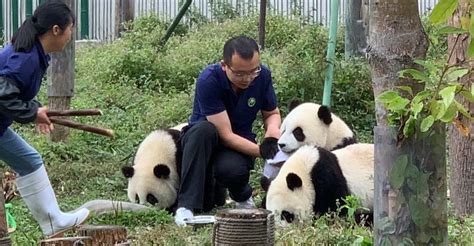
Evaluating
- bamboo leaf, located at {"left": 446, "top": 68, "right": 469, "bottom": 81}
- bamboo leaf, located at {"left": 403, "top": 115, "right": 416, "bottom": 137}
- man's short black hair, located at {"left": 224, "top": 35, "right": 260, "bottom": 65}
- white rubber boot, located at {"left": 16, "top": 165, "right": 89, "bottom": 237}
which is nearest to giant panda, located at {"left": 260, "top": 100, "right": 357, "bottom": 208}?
man's short black hair, located at {"left": 224, "top": 35, "right": 260, "bottom": 65}

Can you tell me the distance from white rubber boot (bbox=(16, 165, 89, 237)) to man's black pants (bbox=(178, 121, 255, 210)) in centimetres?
81

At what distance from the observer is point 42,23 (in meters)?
5.30

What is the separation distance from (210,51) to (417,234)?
8653 millimetres

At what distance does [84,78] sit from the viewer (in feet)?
40.0

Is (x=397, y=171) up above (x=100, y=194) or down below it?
above

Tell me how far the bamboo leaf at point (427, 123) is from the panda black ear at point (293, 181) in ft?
7.91

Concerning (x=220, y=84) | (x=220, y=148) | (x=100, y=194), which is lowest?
(x=100, y=194)

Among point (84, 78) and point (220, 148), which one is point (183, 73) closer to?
point (84, 78)

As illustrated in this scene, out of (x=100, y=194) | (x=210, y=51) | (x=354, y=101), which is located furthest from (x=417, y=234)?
(x=210, y=51)

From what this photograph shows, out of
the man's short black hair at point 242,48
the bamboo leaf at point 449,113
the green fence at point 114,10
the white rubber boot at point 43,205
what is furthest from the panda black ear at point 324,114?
the green fence at point 114,10

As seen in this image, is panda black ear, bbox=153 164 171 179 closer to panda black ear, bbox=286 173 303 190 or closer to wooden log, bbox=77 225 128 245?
panda black ear, bbox=286 173 303 190

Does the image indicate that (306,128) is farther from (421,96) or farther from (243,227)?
(421,96)

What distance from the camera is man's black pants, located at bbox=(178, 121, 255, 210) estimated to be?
19.9ft

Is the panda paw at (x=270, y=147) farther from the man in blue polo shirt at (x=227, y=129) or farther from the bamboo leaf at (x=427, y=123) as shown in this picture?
the bamboo leaf at (x=427, y=123)
